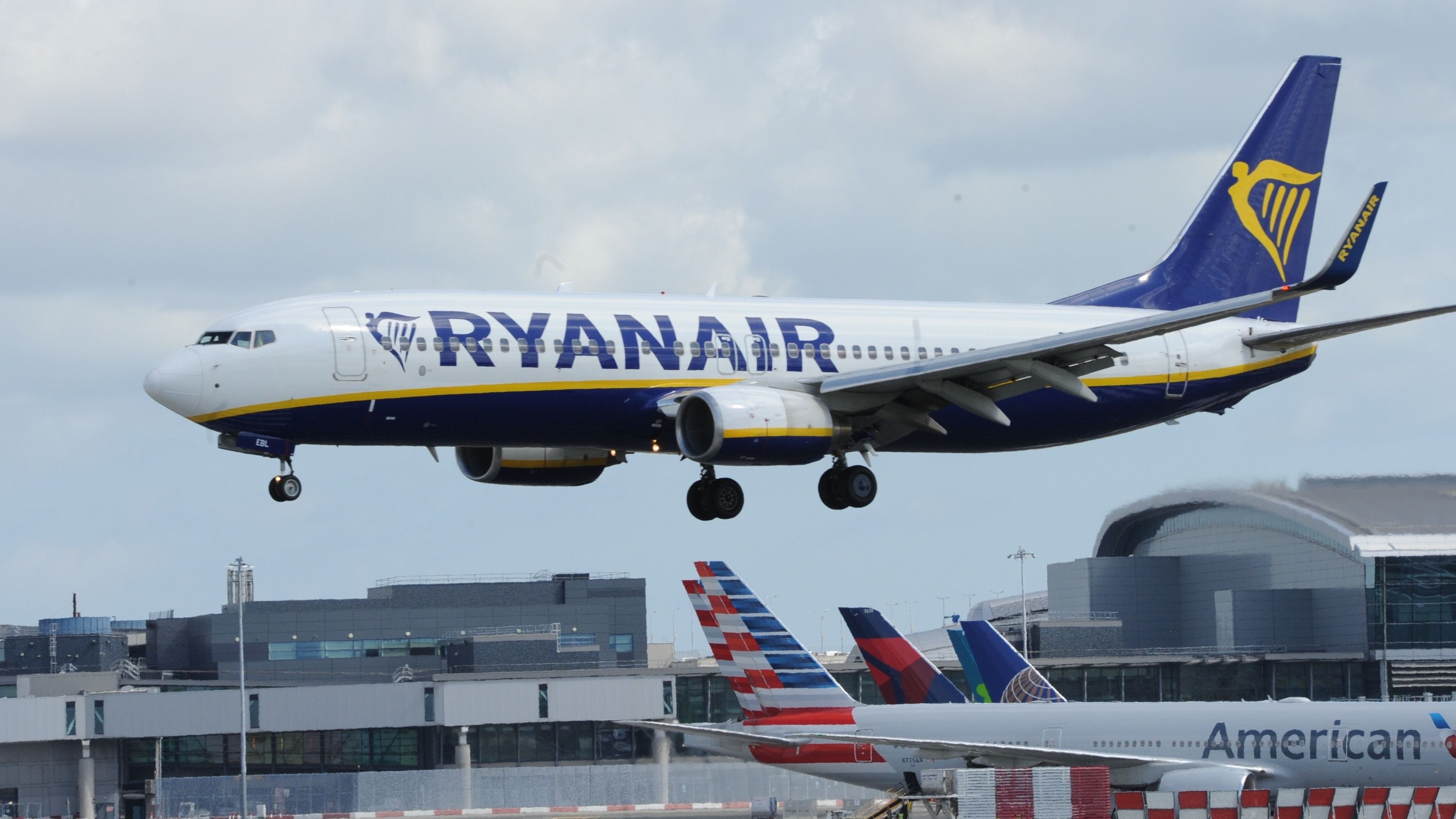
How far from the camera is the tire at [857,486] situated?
51.7 m

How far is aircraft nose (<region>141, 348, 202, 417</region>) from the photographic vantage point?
147 ft

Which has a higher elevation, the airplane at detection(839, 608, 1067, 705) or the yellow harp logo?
the yellow harp logo

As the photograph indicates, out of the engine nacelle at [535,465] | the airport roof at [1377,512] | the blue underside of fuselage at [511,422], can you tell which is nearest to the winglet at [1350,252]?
the blue underside of fuselage at [511,422]

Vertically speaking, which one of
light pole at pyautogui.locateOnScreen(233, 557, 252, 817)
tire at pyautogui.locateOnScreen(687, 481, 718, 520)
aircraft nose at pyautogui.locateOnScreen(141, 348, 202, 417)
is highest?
aircraft nose at pyautogui.locateOnScreen(141, 348, 202, 417)

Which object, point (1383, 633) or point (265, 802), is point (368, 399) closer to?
point (265, 802)

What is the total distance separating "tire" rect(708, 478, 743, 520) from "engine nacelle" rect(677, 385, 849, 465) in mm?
3214

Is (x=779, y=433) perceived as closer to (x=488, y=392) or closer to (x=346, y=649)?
(x=488, y=392)

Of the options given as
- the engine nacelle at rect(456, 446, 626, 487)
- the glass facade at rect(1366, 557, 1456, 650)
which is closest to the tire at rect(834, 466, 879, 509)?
the engine nacelle at rect(456, 446, 626, 487)

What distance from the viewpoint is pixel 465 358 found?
46250 millimetres

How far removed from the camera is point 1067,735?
58031 mm

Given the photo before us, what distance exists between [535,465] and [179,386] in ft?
37.4

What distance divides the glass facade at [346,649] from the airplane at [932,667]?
6252 centimetres

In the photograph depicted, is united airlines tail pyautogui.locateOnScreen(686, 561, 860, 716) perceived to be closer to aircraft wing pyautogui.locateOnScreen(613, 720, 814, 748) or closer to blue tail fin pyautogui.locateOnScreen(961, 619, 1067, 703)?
aircraft wing pyautogui.locateOnScreen(613, 720, 814, 748)

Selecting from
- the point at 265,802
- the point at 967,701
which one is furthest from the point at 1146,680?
the point at 265,802
